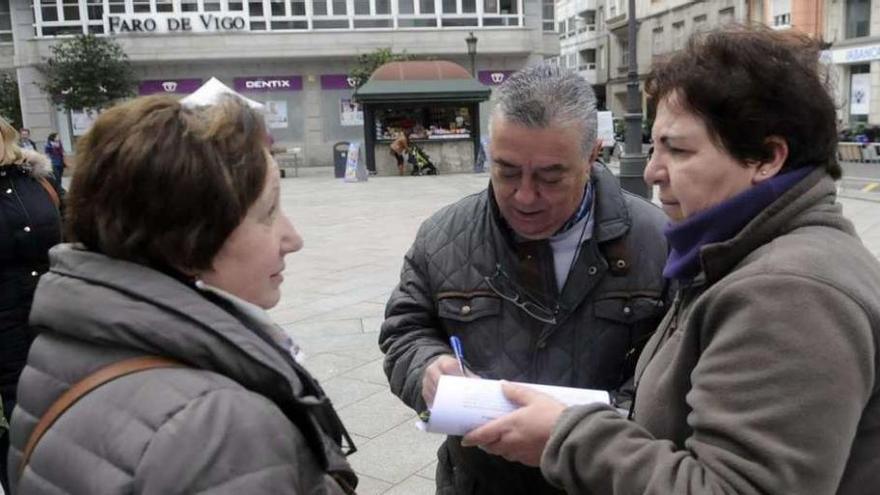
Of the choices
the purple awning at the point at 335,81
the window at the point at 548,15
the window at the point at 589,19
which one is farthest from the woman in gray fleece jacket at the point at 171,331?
the window at the point at 589,19

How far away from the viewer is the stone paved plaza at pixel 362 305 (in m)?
3.94

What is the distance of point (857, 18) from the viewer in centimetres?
2947

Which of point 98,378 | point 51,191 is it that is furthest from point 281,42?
point 98,378

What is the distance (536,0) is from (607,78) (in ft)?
79.7

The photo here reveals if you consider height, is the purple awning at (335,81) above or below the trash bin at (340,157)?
above

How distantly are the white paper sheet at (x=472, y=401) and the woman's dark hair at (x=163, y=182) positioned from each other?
0.59 metres

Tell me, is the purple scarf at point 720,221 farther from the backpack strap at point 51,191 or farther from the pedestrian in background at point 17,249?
the backpack strap at point 51,191

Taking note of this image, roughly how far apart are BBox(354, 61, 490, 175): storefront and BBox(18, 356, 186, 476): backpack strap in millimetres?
20844

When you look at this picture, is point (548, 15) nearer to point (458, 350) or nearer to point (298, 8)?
point (298, 8)

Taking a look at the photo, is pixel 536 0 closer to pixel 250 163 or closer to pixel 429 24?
pixel 429 24

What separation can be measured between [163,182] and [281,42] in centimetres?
2978

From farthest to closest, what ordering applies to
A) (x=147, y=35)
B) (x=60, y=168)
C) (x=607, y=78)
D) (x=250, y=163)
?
(x=607, y=78)
(x=147, y=35)
(x=60, y=168)
(x=250, y=163)

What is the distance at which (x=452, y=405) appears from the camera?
1561 mm

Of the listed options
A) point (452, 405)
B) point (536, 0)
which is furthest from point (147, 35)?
point (452, 405)
